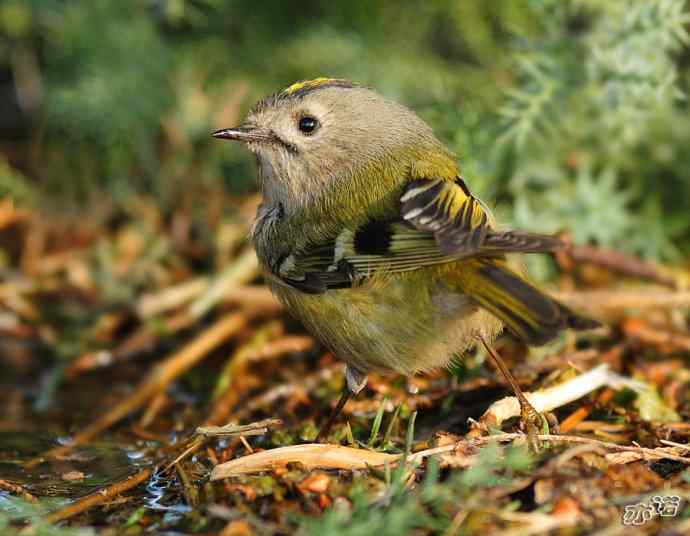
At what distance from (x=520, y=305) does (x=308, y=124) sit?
1260 millimetres

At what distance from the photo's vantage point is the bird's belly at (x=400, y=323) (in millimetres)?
2820

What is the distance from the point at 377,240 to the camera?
2873 mm

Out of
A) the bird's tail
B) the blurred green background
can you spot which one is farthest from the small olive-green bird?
the blurred green background

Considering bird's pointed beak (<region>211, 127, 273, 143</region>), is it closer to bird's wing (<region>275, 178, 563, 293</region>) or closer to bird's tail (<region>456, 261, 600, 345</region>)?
bird's wing (<region>275, 178, 563, 293</region>)

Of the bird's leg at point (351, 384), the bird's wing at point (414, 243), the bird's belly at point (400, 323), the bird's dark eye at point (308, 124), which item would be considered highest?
the bird's dark eye at point (308, 124)

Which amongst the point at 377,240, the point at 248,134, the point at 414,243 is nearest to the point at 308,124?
the point at 248,134

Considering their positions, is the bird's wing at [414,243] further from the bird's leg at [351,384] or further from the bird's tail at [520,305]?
the bird's leg at [351,384]

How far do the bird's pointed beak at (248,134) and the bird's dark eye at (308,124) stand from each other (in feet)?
0.40

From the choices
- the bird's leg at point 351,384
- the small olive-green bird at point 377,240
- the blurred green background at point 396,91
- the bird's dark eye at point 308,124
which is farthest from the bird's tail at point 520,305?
the blurred green background at point 396,91

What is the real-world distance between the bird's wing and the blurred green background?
1196 mm

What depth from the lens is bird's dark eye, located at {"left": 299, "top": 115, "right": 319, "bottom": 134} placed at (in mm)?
3398

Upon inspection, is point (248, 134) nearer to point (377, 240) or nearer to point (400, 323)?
point (377, 240)

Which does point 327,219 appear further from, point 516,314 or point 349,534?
point 349,534

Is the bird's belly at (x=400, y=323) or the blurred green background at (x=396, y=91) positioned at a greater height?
the blurred green background at (x=396, y=91)
